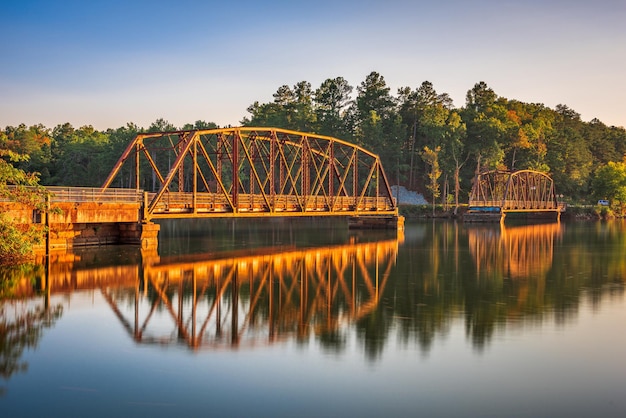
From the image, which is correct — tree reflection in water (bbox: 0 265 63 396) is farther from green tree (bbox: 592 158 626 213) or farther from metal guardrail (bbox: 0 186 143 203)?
green tree (bbox: 592 158 626 213)

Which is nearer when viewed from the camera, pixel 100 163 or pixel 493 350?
pixel 493 350

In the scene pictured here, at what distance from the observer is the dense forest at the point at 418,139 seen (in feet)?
376

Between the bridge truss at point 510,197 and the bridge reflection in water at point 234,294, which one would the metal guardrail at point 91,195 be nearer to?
the bridge reflection in water at point 234,294

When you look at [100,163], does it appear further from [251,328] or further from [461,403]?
[461,403]

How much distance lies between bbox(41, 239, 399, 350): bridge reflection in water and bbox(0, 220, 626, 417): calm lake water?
0.30 ft

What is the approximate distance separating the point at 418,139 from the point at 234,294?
114206 mm

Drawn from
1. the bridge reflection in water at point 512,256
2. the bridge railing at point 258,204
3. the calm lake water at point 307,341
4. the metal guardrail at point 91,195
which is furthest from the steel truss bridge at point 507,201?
the metal guardrail at point 91,195

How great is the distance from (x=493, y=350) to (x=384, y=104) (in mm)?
121897

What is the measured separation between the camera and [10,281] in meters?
28.7

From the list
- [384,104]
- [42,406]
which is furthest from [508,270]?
[384,104]

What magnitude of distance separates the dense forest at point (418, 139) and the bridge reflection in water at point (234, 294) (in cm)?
7838

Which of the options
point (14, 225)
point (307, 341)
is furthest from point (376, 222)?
point (307, 341)

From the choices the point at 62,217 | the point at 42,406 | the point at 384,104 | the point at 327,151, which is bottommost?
the point at 42,406

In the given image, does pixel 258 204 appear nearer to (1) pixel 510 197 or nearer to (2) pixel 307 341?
(2) pixel 307 341
